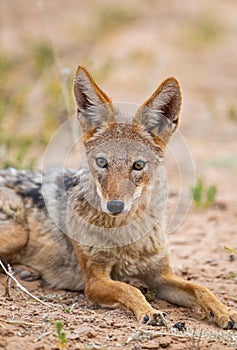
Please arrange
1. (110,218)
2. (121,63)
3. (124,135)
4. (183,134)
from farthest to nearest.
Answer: (121,63)
(183,134)
(110,218)
(124,135)

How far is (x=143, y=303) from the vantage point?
451 centimetres

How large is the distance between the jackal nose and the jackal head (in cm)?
12

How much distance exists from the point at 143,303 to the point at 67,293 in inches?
42.5

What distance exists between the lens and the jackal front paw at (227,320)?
176 inches

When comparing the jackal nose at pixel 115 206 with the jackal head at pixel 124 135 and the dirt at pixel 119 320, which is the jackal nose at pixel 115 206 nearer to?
the jackal head at pixel 124 135

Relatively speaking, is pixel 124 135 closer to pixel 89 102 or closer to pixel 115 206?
pixel 89 102

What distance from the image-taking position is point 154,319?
14.1 feet

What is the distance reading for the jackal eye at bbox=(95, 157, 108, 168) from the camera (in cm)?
471

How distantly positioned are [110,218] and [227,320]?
3.98ft

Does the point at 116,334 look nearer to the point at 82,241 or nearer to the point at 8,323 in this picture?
the point at 8,323

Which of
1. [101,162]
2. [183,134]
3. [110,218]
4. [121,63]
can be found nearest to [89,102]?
[101,162]

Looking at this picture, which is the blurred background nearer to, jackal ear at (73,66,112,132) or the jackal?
the jackal

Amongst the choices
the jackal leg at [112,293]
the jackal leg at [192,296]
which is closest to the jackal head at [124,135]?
the jackal leg at [112,293]

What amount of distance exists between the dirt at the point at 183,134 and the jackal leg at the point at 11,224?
29 cm
